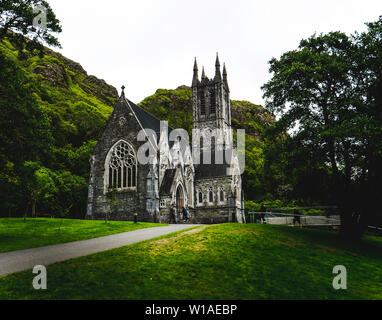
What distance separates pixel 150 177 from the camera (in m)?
33.2

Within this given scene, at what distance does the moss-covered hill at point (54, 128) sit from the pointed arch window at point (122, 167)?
6596 mm

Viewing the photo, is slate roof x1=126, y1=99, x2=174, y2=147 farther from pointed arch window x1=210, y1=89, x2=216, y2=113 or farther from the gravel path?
the gravel path

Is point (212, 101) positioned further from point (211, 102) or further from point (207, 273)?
point (207, 273)

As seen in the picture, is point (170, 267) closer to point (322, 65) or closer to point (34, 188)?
point (322, 65)

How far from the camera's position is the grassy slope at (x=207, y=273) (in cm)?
888

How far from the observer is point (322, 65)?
20703 millimetres

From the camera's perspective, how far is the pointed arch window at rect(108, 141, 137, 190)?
3506cm

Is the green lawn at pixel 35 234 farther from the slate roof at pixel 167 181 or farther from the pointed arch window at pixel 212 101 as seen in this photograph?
the pointed arch window at pixel 212 101

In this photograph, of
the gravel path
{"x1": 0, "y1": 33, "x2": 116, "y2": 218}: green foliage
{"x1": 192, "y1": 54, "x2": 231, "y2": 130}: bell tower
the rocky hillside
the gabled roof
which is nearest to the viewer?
the gravel path

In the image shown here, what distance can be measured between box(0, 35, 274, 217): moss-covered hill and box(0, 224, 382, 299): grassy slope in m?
9.06

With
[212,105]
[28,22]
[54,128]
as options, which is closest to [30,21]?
[28,22]

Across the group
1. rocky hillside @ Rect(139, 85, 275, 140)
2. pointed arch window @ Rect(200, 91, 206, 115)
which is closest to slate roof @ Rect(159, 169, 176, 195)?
pointed arch window @ Rect(200, 91, 206, 115)
